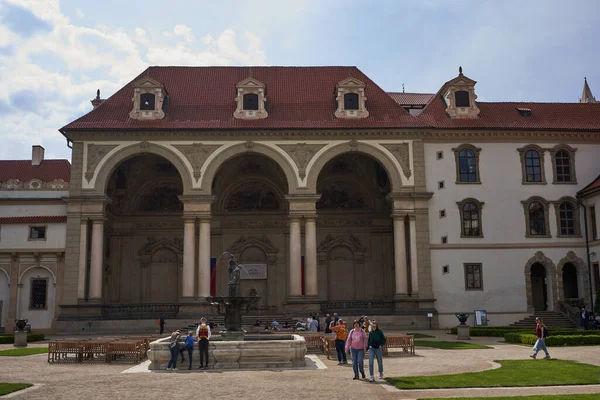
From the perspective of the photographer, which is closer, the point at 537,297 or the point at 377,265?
the point at 537,297

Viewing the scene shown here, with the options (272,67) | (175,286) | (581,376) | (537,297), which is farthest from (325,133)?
(581,376)

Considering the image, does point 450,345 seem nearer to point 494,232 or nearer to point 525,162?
point 494,232

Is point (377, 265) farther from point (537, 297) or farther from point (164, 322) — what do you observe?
point (164, 322)

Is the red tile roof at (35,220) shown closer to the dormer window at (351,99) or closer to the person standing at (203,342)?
the dormer window at (351,99)

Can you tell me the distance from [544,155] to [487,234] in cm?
703

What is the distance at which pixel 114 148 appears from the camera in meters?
41.8

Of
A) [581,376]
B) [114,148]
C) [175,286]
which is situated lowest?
[581,376]

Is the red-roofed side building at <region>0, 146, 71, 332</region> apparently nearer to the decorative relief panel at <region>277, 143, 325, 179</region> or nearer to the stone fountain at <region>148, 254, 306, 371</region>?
the decorative relief panel at <region>277, 143, 325, 179</region>

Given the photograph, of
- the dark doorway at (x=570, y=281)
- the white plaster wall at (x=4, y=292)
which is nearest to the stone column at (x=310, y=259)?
the dark doorway at (x=570, y=281)

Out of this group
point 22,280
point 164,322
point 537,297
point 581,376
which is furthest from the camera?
point 537,297

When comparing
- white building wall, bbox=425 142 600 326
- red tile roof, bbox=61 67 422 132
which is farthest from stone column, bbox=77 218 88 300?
white building wall, bbox=425 142 600 326

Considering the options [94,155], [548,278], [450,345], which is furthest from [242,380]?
[548,278]

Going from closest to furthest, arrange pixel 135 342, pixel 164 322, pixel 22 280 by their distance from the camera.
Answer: pixel 135 342 < pixel 164 322 < pixel 22 280

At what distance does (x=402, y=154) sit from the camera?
140ft
